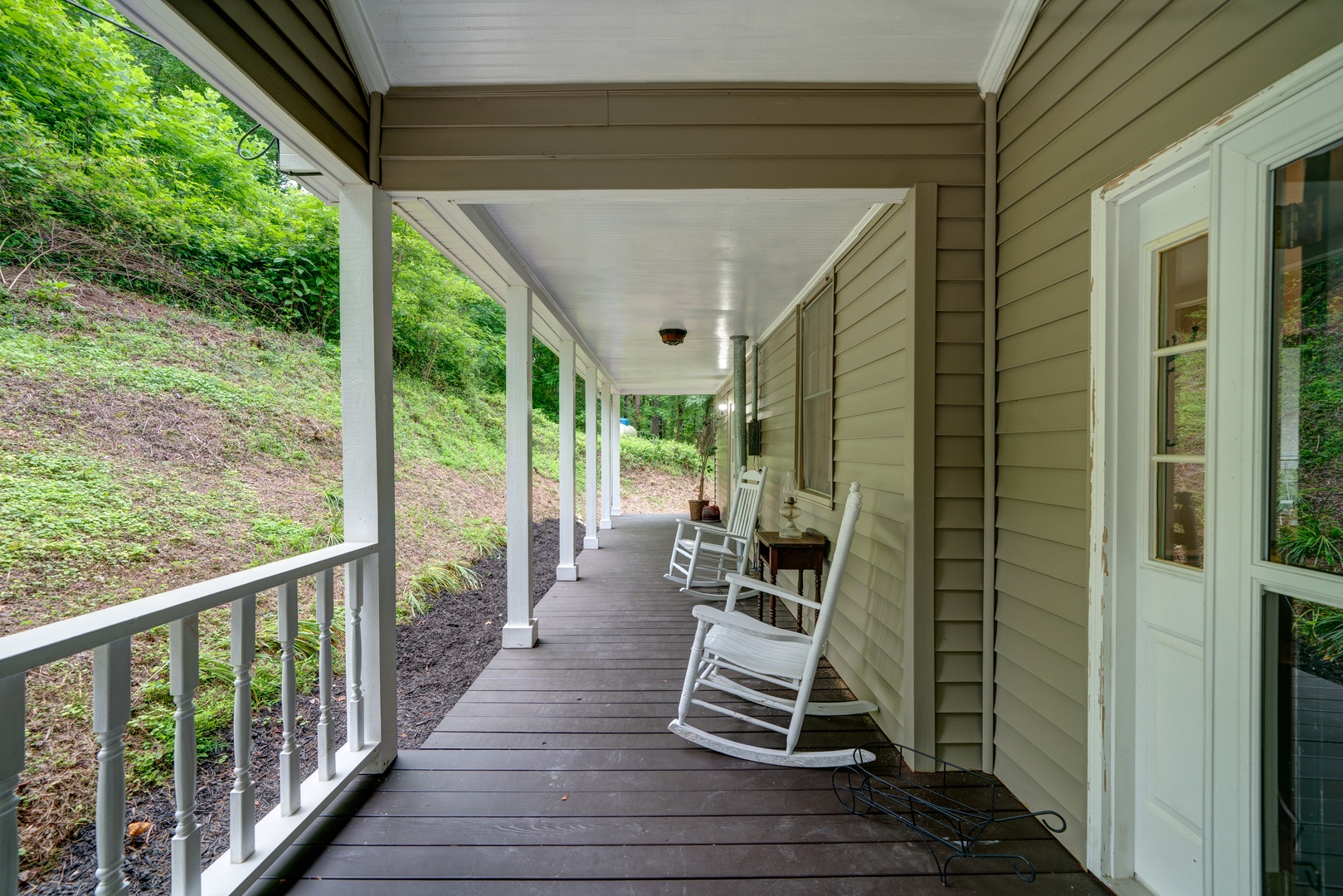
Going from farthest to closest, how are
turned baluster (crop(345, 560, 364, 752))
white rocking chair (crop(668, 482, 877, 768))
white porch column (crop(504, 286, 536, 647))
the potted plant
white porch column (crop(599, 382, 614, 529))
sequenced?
the potted plant < white porch column (crop(599, 382, 614, 529)) < white porch column (crop(504, 286, 536, 647)) < white rocking chair (crop(668, 482, 877, 768)) < turned baluster (crop(345, 560, 364, 752))

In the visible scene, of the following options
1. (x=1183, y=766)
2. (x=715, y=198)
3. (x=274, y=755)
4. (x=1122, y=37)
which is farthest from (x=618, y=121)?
(x=274, y=755)

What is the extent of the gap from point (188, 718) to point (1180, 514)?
2346 millimetres

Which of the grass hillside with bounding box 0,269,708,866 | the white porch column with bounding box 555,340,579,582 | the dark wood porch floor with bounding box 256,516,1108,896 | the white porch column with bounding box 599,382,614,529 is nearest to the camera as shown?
the dark wood porch floor with bounding box 256,516,1108,896

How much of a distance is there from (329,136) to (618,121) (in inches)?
36.8

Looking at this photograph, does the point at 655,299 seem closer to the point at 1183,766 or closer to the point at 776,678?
the point at 776,678

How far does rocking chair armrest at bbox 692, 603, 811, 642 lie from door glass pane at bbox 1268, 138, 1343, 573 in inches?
54.9

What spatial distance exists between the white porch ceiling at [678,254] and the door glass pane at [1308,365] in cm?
128

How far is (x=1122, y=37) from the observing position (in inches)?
55.5

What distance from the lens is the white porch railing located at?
35.0 inches

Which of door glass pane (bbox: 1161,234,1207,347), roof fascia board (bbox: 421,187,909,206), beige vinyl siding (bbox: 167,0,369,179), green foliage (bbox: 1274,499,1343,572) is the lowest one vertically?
green foliage (bbox: 1274,499,1343,572)

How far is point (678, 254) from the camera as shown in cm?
315

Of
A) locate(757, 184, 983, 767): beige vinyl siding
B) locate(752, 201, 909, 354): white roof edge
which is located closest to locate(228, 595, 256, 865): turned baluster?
locate(757, 184, 983, 767): beige vinyl siding

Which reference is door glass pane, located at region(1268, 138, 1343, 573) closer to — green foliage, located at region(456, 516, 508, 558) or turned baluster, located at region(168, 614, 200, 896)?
turned baluster, located at region(168, 614, 200, 896)

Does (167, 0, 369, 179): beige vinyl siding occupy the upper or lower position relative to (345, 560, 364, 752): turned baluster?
upper
